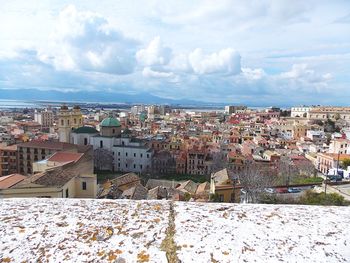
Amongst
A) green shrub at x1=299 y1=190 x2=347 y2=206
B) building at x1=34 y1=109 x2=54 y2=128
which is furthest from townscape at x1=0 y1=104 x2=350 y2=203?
building at x1=34 y1=109 x2=54 y2=128

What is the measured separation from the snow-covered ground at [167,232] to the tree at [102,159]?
4731 cm

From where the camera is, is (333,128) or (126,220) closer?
(126,220)

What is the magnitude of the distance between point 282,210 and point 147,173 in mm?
45512

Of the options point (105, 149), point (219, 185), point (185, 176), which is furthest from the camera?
point (105, 149)

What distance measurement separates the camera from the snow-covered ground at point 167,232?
171 centimetres

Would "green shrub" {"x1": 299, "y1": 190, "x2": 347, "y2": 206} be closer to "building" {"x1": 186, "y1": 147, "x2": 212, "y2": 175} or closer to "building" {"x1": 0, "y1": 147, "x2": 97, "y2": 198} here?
"building" {"x1": 0, "y1": 147, "x2": 97, "y2": 198}

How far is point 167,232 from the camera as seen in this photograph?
6.32 ft

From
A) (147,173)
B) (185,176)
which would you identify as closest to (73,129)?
(147,173)

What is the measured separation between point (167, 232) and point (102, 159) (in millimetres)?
48165

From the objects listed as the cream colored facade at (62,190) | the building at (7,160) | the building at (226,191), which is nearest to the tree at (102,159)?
the building at (7,160)

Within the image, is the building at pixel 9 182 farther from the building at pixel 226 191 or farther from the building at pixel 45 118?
the building at pixel 45 118

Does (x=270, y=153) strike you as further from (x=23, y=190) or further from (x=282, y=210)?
(x=282, y=210)

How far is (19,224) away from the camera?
1.97 meters

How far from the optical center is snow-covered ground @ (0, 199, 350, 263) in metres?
1.71
